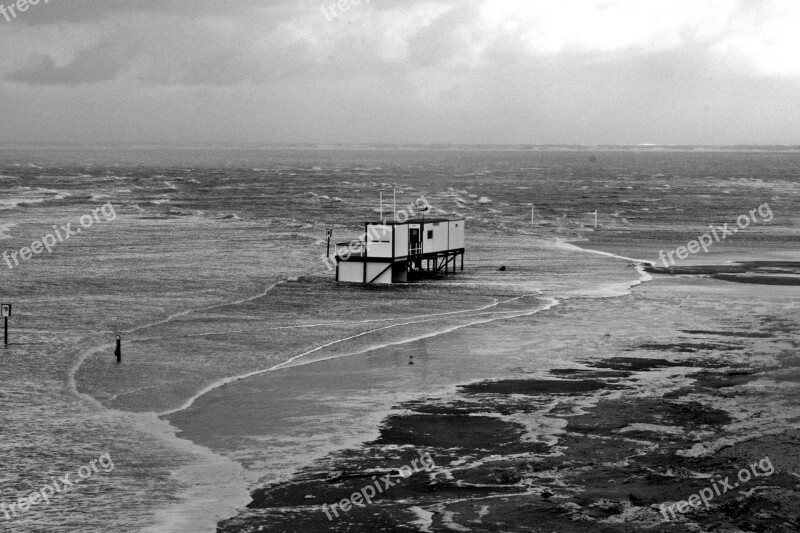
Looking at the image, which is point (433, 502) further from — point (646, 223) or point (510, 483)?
point (646, 223)

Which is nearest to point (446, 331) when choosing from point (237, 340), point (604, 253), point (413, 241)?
point (237, 340)

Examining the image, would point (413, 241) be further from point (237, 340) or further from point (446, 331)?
point (237, 340)

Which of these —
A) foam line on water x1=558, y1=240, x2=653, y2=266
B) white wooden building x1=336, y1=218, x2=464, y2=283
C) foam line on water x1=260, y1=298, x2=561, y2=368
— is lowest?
foam line on water x1=558, y1=240, x2=653, y2=266

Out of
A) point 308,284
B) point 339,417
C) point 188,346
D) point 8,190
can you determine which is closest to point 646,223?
point 308,284

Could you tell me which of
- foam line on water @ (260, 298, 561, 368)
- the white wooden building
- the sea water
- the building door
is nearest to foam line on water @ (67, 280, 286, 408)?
the sea water

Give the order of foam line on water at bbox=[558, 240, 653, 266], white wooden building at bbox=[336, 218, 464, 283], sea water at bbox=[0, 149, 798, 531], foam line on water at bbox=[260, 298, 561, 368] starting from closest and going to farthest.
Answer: sea water at bbox=[0, 149, 798, 531] → foam line on water at bbox=[260, 298, 561, 368] → white wooden building at bbox=[336, 218, 464, 283] → foam line on water at bbox=[558, 240, 653, 266]

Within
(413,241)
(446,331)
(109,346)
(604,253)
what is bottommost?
(604,253)

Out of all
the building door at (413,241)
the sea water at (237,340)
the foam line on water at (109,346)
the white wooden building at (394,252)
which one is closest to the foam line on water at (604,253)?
the sea water at (237,340)

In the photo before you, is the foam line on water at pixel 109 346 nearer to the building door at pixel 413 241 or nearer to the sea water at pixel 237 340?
the sea water at pixel 237 340

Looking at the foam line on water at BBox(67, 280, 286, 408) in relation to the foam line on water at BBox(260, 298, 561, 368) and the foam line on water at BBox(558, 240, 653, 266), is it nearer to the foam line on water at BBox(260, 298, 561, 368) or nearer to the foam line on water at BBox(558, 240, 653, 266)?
the foam line on water at BBox(260, 298, 561, 368)
